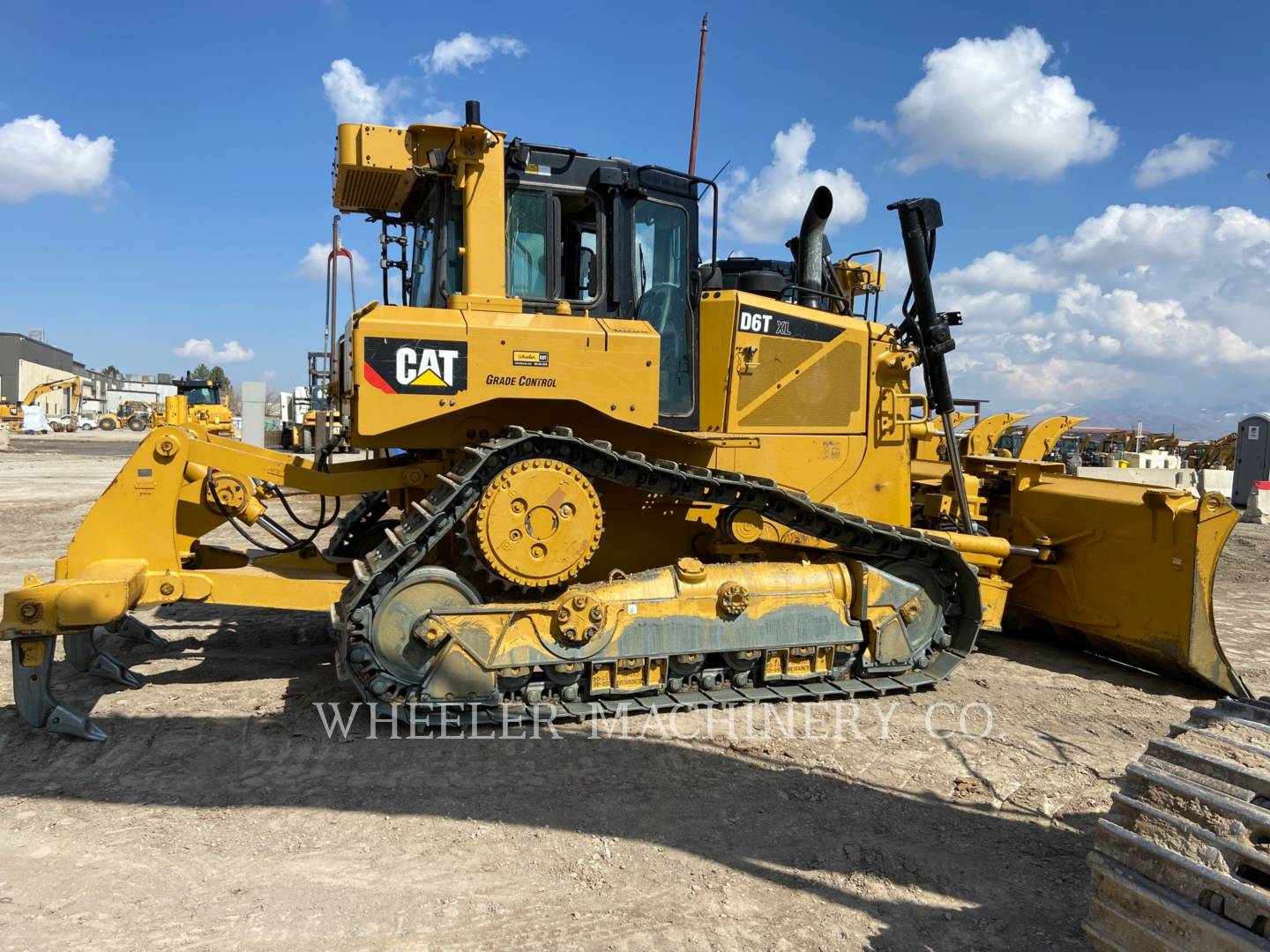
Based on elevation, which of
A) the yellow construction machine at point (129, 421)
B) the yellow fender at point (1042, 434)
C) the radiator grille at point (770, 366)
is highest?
the yellow construction machine at point (129, 421)

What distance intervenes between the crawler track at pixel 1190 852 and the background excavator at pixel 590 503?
9.26ft

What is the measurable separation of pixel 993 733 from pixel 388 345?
14.2 ft

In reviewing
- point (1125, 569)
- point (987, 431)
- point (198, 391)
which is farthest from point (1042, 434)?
point (198, 391)

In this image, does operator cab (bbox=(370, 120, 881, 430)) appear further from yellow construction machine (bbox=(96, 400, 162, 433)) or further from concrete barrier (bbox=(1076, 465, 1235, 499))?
yellow construction machine (bbox=(96, 400, 162, 433))

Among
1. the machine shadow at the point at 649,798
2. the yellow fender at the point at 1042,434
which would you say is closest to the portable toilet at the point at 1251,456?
the yellow fender at the point at 1042,434

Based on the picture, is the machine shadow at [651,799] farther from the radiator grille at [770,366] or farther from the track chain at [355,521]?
the radiator grille at [770,366]

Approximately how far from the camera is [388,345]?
15.9 ft

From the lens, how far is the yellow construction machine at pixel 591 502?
492 centimetres

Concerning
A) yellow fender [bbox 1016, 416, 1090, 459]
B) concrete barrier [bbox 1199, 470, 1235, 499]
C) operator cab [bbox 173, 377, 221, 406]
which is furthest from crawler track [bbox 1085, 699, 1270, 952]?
operator cab [bbox 173, 377, 221, 406]

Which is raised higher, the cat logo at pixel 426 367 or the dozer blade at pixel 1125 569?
the cat logo at pixel 426 367

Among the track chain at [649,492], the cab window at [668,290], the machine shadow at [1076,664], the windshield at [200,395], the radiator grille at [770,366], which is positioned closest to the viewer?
the track chain at [649,492]

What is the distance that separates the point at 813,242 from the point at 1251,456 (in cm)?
1680

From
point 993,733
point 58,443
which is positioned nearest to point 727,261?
point 993,733

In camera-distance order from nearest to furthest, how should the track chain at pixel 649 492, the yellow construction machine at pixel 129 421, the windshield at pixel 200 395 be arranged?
the track chain at pixel 649 492
the windshield at pixel 200 395
the yellow construction machine at pixel 129 421
